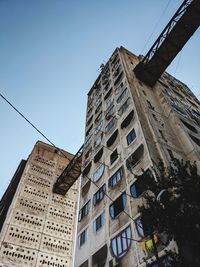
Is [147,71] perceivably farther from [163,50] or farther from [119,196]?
[119,196]

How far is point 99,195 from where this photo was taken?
1579 centimetres

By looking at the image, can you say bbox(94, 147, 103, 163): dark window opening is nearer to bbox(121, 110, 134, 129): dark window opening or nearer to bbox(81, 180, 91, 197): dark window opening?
bbox(81, 180, 91, 197): dark window opening

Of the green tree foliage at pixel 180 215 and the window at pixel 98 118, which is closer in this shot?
the green tree foliage at pixel 180 215

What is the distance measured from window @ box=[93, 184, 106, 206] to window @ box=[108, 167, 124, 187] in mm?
677

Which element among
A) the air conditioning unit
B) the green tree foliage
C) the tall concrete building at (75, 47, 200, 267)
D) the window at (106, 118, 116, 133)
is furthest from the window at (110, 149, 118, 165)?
the green tree foliage

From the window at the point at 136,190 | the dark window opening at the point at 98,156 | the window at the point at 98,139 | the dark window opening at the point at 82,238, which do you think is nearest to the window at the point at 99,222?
the dark window opening at the point at 82,238

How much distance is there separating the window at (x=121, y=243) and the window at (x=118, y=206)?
4.76ft

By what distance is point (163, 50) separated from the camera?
2173cm

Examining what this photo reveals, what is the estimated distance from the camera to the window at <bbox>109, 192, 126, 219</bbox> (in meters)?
12.7

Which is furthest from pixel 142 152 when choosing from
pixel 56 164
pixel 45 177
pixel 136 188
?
pixel 56 164

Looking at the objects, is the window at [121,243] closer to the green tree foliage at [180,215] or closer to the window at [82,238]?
the window at [82,238]

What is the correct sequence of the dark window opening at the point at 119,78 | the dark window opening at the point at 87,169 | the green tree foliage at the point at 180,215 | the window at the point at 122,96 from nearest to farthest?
the green tree foliage at the point at 180,215 → the dark window opening at the point at 87,169 → the window at the point at 122,96 → the dark window opening at the point at 119,78

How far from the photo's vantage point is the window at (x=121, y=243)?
10.6 meters

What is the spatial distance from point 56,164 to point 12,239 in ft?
37.1
